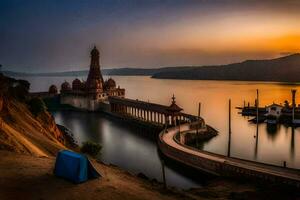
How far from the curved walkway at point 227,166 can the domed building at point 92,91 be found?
144ft

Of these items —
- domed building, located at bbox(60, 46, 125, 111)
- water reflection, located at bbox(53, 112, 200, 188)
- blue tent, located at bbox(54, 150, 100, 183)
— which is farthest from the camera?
domed building, located at bbox(60, 46, 125, 111)

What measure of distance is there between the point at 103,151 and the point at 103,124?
20.6 meters

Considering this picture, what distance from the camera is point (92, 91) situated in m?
74.8

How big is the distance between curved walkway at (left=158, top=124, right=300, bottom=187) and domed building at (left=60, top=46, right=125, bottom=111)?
4376 centimetres

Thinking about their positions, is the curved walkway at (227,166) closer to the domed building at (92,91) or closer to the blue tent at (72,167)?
the blue tent at (72,167)

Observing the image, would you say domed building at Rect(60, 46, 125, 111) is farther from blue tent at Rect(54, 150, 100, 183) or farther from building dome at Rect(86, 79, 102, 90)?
blue tent at Rect(54, 150, 100, 183)

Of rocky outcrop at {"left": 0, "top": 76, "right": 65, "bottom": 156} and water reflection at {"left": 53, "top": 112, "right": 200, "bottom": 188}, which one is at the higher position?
rocky outcrop at {"left": 0, "top": 76, "right": 65, "bottom": 156}

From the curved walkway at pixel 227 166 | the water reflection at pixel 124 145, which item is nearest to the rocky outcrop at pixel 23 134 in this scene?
the water reflection at pixel 124 145

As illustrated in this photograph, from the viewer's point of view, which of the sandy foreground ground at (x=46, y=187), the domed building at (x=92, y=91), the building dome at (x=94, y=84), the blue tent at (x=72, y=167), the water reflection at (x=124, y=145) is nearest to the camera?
the sandy foreground ground at (x=46, y=187)

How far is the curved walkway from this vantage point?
19.9 m

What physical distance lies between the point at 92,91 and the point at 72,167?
2464 inches

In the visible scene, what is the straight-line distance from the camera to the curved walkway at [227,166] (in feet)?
65.2

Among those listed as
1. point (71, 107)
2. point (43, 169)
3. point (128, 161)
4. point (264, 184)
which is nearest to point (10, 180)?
point (43, 169)

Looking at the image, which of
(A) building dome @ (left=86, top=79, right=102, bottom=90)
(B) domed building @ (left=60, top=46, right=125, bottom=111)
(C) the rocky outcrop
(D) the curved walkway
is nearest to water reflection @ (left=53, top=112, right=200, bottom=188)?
(D) the curved walkway
